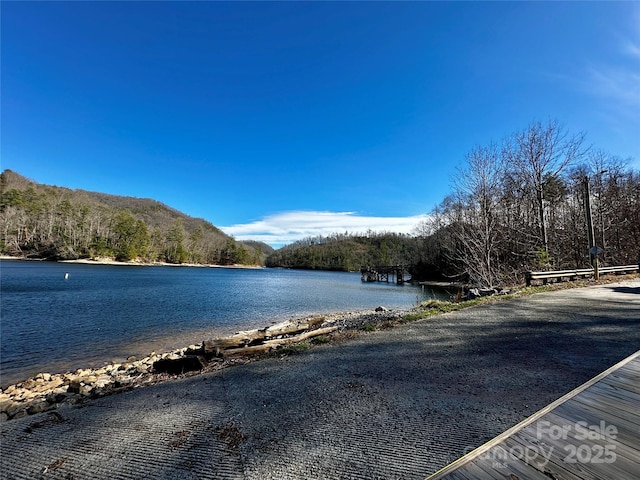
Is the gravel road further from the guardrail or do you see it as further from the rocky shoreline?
the guardrail

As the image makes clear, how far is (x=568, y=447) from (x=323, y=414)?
2.27m

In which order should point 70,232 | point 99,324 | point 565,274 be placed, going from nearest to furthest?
point 99,324, point 565,274, point 70,232

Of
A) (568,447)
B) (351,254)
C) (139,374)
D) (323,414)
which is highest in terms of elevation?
(351,254)

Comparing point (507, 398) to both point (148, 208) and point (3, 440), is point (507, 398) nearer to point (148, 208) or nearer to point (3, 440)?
point (3, 440)

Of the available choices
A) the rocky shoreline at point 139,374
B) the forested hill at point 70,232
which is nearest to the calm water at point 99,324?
the rocky shoreline at point 139,374

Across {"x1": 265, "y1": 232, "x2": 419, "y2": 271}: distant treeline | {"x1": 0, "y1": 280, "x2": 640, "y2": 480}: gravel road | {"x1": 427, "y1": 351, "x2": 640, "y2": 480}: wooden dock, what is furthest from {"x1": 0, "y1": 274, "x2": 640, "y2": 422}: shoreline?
{"x1": 265, "y1": 232, "x2": 419, "y2": 271}: distant treeline

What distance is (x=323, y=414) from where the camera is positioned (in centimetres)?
337

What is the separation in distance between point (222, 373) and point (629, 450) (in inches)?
201

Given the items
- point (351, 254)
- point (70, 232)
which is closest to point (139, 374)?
point (70, 232)

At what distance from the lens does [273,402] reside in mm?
3771

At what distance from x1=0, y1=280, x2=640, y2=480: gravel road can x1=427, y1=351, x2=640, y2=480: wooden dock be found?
0.77m

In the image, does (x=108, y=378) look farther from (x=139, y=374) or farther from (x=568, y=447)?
(x=568, y=447)

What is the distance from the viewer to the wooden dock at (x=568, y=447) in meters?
1.63

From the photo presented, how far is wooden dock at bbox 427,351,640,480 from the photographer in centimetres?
163
